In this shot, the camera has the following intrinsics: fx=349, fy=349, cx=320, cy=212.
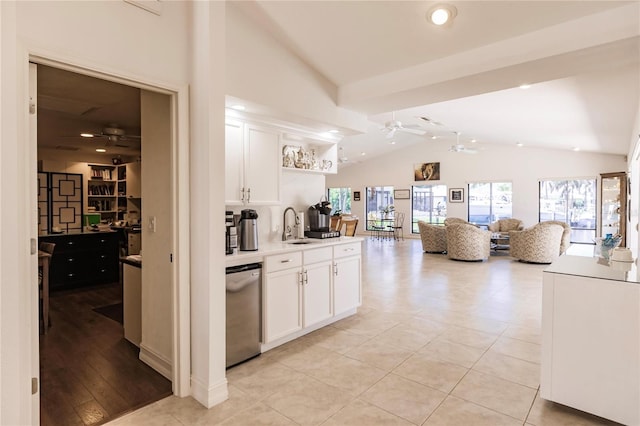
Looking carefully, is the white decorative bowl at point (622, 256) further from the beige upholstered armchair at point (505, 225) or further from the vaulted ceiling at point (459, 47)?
the beige upholstered armchair at point (505, 225)

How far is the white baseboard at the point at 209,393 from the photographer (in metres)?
2.39

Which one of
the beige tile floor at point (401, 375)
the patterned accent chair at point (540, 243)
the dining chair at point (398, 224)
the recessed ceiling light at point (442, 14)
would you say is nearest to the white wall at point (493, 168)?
the dining chair at point (398, 224)

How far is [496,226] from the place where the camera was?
10758 millimetres

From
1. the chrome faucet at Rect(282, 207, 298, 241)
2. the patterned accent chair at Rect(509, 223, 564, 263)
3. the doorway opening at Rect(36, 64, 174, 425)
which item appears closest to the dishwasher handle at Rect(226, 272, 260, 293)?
the doorway opening at Rect(36, 64, 174, 425)

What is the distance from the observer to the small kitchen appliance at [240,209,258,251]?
3.34 metres

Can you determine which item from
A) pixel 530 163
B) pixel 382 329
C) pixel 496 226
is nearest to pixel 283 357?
pixel 382 329

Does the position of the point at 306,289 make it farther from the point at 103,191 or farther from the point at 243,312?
the point at 103,191

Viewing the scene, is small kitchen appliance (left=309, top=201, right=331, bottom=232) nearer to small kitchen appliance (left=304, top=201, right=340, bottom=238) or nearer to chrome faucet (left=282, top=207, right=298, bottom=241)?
small kitchen appliance (left=304, top=201, right=340, bottom=238)

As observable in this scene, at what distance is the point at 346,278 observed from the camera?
4.09 meters

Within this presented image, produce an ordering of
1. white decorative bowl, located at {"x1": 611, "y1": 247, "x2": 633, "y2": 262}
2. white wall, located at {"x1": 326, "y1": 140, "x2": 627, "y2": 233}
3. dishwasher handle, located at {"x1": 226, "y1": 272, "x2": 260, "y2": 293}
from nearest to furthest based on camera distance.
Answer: white decorative bowl, located at {"x1": 611, "y1": 247, "x2": 633, "y2": 262}
dishwasher handle, located at {"x1": 226, "y1": 272, "x2": 260, "y2": 293}
white wall, located at {"x1": 326, "y1": 140, "x2": 627, "y2": 233}

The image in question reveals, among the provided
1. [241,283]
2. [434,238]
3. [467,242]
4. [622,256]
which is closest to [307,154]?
[241,283]

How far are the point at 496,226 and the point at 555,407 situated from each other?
30.3 ft

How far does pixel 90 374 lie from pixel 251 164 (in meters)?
2.27

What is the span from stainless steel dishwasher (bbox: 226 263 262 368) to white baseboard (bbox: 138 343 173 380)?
18.4 inches
